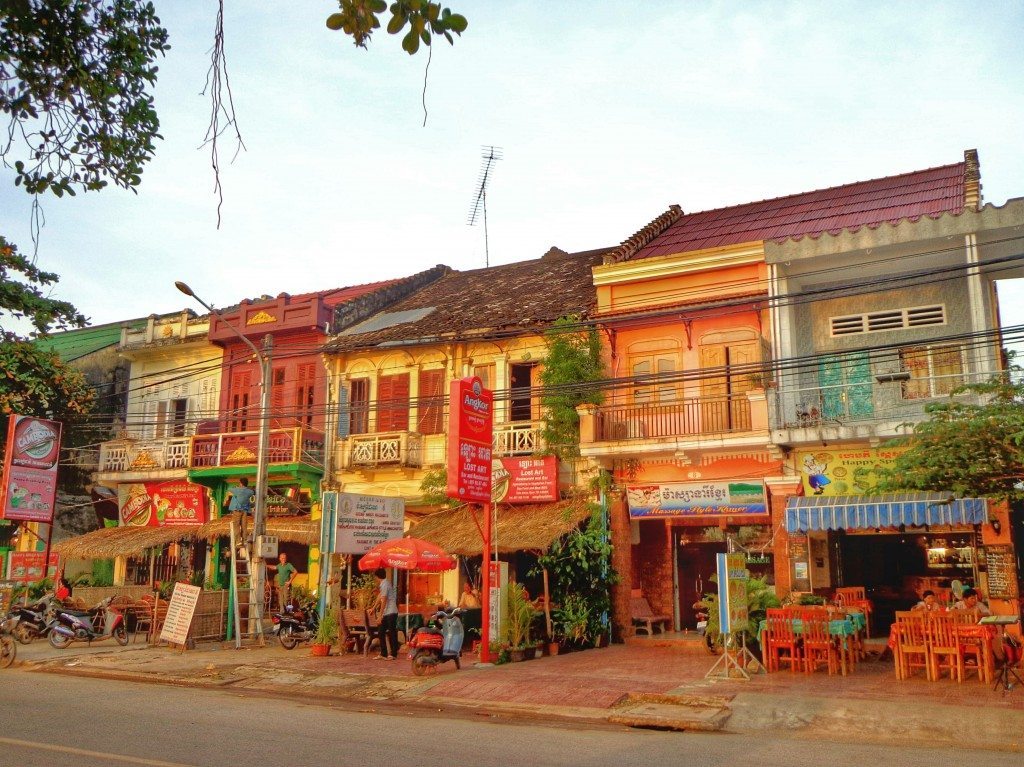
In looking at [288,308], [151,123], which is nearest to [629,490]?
[288,308]

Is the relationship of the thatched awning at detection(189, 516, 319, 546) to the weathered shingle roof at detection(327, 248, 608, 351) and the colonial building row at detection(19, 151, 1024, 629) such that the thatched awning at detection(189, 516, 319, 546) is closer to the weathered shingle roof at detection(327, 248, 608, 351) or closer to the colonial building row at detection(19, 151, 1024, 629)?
the colonial building row at detection(19, 151, 1024, 629)

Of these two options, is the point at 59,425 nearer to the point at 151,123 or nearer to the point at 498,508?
the point at 498,508

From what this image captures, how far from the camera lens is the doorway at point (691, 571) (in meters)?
20.5

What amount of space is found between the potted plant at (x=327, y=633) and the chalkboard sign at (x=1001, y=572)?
1197cm

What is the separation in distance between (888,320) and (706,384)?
149 inches

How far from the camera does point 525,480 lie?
67.6 feet

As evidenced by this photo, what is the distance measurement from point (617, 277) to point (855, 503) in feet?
23.7

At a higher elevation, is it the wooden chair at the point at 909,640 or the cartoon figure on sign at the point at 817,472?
the cartoon figure on sign at the point at 817,472

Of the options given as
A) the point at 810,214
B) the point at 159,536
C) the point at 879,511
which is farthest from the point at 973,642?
the point at 159,536

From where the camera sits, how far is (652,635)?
19062mm

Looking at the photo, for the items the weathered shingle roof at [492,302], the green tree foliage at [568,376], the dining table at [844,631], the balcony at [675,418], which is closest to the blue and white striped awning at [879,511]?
the dining table at [844,631]

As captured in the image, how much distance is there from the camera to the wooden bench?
19.2 metres

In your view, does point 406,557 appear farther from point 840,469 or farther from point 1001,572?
point 1001,572

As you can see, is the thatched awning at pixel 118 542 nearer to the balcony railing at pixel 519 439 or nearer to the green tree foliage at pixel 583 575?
the balcony railing at pixel 519 439
